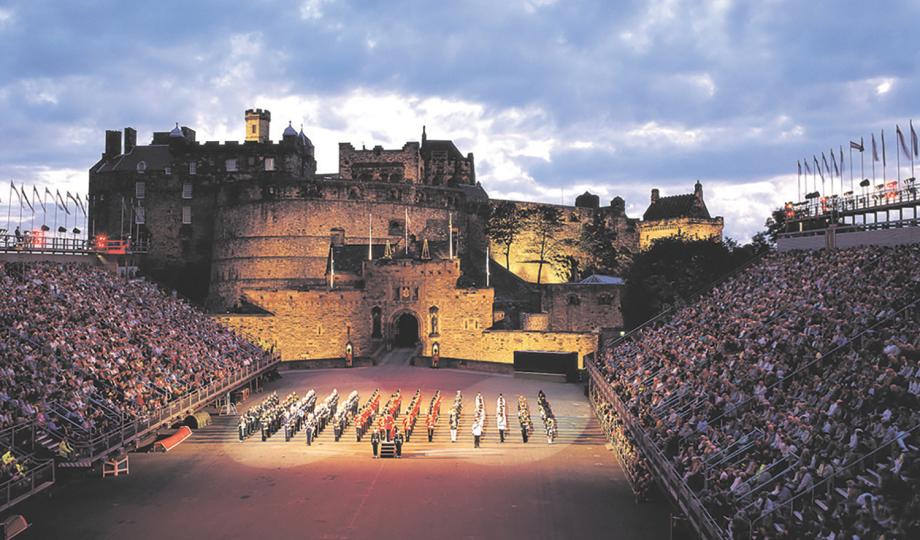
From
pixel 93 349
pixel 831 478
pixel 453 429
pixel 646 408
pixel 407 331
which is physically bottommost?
pixel 453 429

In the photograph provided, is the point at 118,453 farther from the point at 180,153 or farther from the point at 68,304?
the point at 180,153

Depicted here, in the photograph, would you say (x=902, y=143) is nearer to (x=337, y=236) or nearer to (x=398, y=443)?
(x=398, y=443)

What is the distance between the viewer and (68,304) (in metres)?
29.3

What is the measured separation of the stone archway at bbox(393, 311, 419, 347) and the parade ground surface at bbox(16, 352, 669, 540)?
70.4ft

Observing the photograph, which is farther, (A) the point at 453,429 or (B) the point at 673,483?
(A) the point at 453,429

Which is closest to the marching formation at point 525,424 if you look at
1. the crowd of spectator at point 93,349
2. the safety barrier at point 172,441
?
the safety barrier at point 172,441

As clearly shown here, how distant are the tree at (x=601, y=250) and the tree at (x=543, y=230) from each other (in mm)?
2923

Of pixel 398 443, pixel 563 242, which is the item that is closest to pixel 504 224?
pixel 563 242

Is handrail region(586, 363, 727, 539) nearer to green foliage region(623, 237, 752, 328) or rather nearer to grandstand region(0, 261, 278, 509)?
grandstand region(0, 261, 278, 509)

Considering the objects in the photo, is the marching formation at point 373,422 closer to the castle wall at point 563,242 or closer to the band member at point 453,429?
the band member at point 453,429

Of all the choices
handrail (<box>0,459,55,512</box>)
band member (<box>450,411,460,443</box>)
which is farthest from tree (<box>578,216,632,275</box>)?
handrail (<box>0,459,55,512</box>)

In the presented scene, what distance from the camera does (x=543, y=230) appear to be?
7038 centimetres

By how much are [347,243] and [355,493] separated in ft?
134

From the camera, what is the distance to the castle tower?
6450 cm
